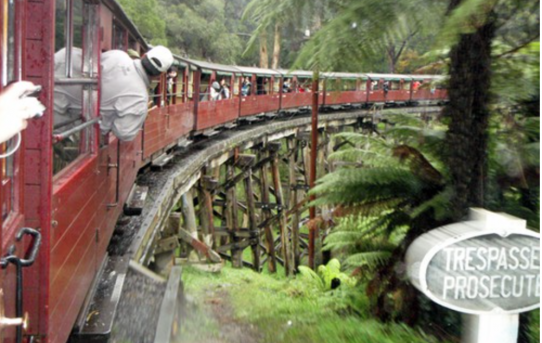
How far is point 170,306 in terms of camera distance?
263 centimetres

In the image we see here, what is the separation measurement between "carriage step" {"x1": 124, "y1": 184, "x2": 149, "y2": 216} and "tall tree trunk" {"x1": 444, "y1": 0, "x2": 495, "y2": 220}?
152 inches

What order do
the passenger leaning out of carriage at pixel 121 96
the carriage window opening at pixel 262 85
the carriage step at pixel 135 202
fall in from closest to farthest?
1. the passenger leaning out of carriage at pixel 121 96
2. the carriage step at pixel 135 202
3. the carriage window opening at pixel 262 85

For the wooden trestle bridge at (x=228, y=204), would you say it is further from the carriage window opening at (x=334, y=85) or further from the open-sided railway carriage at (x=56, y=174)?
the open-sided railway carriage at (x=56, y=174)

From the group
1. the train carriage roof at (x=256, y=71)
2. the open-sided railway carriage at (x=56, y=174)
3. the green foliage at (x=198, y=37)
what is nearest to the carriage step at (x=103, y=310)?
the open-sided railway carriage at (x=56, y=174)

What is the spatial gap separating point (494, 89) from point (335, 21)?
999 mm

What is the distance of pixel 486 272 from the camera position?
2168mm

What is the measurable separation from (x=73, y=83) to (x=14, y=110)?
1.49 m

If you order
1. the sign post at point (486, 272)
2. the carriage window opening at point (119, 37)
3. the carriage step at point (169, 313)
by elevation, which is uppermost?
the carriage window opening at point (119, 37)

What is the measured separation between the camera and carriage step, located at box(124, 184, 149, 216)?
21.4 ft

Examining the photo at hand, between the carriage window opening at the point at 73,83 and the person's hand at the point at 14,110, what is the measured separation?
92 cm

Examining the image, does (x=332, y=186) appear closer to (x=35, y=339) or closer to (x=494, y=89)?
(x=494, y=89)

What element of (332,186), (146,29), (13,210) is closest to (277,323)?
(332,186)

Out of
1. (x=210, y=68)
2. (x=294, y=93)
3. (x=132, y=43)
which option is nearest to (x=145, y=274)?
(x=132, y=43)

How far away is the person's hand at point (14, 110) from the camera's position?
145cm
